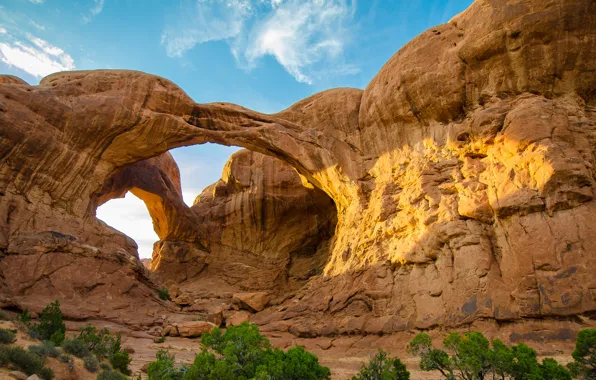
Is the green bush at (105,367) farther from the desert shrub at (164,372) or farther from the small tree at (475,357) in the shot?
the small tree at (475,357)

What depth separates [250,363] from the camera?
304 inches

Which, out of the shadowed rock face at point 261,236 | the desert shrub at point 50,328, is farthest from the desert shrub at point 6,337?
the shadowed rock face at point 261,236

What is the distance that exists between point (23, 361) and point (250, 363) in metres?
4.40

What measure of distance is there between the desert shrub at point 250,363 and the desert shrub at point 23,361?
286 cm

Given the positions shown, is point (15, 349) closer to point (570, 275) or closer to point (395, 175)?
point (570, 275)

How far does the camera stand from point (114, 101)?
20375 mm

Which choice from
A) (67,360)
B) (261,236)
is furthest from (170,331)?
(261,236)

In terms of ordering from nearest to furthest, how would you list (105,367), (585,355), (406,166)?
(585,355), (105,367), (406,166)

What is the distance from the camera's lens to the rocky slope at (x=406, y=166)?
12145mm

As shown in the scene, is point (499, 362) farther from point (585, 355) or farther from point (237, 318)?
point (237, 318)

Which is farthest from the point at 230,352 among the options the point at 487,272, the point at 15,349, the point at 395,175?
the point at 395,175

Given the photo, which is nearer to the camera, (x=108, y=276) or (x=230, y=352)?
(x=230, y=352)

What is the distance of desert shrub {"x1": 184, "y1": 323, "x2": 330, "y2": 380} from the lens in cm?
699

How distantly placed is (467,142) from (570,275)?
6667 millimetres
